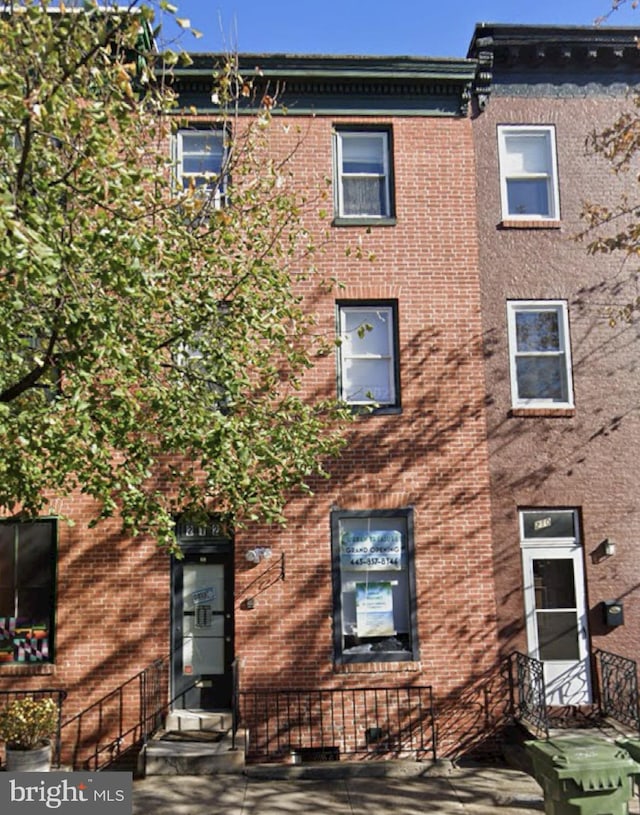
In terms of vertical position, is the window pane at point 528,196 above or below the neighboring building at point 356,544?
above

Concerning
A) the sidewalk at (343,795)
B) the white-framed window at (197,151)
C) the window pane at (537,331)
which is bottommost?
the sidewalk at (343,795)

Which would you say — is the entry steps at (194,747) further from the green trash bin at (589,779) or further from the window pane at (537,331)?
the window pane at (537,331)

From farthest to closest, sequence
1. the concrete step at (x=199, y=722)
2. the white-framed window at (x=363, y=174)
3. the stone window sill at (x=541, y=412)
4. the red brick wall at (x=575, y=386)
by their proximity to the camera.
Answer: the white-framed window at (x=363, y=174) → the stone window sill at (x=541, y=412) → the red brick wall at (x=575, y=386) → the concrete step at (x=199, y=722)

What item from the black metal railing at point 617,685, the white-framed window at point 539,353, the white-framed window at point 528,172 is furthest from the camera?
the white-framed window at point 528,172

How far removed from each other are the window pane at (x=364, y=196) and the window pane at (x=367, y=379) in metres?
2.40

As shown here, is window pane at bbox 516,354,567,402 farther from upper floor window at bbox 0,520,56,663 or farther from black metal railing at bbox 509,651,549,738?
upper floor window at bbox 0,520,56,663

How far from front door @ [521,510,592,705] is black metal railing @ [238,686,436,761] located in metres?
1.92

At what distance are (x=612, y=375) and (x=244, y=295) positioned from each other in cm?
627

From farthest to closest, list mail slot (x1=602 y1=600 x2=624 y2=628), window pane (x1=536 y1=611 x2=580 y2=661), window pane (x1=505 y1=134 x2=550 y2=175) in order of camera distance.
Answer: window pane (x1=505 y1=134 x2=550 y2=175) < window pane (x1=536 y1=611 x2=580 y2=661) < mail slot (x1=602 y1=600 x2=624 y2=628)

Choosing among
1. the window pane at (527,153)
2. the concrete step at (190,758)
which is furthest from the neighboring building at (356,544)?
the concrete step at (190,758)

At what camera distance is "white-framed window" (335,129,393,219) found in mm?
13195

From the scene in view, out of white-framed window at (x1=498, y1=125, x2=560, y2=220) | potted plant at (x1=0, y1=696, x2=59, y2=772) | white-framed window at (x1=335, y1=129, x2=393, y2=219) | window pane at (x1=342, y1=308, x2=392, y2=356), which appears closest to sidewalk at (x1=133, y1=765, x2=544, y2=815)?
potted plant at (x1=0, y1=696, x2=59, y2=772)

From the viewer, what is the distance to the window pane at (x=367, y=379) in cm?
1267

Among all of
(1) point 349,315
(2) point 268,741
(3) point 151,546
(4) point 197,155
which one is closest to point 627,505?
(1) point 349,315
